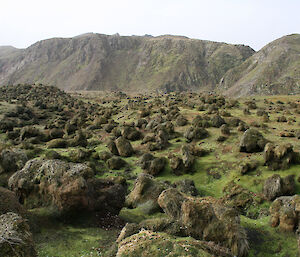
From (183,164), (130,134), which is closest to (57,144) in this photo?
(130,134)

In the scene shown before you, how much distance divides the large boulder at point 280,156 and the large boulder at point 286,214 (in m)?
10.6

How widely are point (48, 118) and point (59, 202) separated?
64.1 metres

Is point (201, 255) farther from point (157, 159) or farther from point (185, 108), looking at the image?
point (185, 108)

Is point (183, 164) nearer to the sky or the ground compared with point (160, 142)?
nearer to the ground

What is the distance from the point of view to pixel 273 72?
132 metres

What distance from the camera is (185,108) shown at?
6925 cm

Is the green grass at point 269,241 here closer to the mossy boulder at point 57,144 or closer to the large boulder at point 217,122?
the large boulder at point 217,122

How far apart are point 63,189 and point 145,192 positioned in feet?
28.5

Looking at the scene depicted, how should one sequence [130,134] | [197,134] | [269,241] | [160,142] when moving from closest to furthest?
[269,241], [160,142], [197,134], [130,134]

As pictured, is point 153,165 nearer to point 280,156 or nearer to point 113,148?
point 113,148

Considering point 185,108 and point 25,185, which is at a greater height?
point 185,108

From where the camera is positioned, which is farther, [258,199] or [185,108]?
[185,108]

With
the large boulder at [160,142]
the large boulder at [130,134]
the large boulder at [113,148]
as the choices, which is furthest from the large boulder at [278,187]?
the large boulder at [130,134]

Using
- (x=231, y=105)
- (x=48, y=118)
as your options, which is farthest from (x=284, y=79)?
(x=48, y=118)
